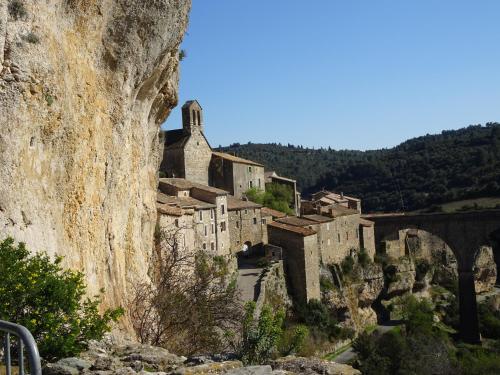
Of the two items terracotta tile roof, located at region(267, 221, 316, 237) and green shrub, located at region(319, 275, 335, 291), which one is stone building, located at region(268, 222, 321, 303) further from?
green shrub, located at region(319, 275, 335, 291)

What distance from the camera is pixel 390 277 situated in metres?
47.4

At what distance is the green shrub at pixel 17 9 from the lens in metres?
8.77

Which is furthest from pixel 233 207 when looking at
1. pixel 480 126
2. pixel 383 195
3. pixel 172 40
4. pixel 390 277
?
pixel 480 126

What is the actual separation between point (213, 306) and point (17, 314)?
11.0 meters

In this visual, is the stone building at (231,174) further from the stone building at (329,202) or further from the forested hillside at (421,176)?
the forested hillside at (421,176)

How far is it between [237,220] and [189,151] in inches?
433

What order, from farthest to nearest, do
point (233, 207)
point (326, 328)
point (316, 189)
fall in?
point (316, 189), point (233, 207), point (326, 328)

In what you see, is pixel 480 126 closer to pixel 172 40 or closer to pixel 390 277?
pixel 390 277

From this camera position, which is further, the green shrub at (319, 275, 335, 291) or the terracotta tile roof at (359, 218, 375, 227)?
the terracotta tile roof at (359, 218, 375, 227)

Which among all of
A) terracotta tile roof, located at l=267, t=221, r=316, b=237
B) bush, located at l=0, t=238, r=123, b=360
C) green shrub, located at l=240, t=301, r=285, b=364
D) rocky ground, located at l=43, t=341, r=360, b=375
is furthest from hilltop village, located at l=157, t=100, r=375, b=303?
bush, located at l=0, t=238, r=123, b=360

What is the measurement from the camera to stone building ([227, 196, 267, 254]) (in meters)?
39.1

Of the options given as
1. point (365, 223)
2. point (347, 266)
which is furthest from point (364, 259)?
point (365, 223)

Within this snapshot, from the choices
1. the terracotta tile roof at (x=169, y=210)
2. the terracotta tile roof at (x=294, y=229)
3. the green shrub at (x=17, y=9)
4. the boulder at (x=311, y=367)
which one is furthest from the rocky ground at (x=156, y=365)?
the terracotta tile roof at (x=294, y=229)

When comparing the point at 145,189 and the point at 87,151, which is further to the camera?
the point at 145,189
